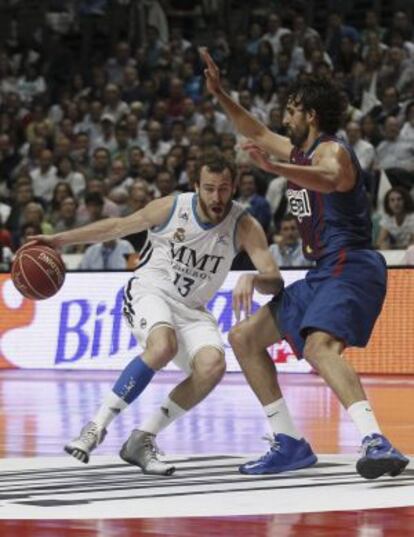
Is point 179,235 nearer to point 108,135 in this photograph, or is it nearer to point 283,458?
point 283,458

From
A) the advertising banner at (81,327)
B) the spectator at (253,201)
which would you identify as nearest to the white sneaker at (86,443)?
the advertising banner at (81,327)

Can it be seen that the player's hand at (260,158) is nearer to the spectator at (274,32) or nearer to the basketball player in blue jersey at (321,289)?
the basketball player in blue jersey at (321,289)

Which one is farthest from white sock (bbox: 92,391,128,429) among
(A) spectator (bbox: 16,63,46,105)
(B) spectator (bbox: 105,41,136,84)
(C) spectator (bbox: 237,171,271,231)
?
(A) spectator (bbox: 16,63,46,105)

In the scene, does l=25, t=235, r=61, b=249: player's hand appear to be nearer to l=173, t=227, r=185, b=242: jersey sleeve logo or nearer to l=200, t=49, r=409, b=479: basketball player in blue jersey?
l=173, t=227, r=185, b=242: jersey sleeve logo

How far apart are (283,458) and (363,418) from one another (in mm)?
710

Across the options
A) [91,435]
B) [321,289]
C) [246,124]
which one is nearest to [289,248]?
[246,124]

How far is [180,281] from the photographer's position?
9125mm

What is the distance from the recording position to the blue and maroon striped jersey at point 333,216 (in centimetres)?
845

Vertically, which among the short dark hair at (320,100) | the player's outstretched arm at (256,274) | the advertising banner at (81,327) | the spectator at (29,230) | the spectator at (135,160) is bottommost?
the player's outstretched arm at (256,274)

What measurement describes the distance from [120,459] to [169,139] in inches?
498

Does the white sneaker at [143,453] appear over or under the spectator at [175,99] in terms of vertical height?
under

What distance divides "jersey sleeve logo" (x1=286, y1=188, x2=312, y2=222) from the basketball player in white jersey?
372 millimetres

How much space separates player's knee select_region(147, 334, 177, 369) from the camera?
8.62 m

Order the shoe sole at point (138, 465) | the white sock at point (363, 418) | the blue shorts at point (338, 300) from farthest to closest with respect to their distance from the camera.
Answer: the shoe sole at point (138, 465) → the blue shorts at point (338, 300) → the white sock at point (363, 418)
